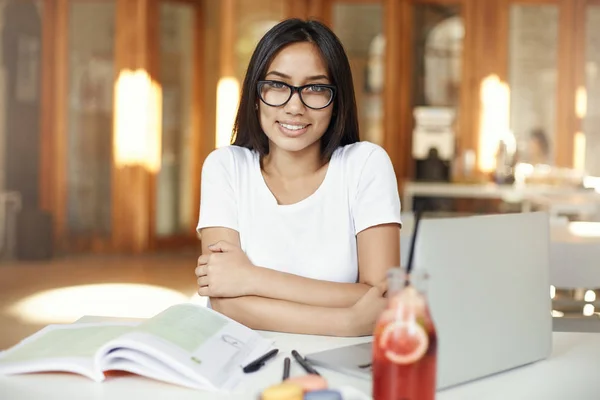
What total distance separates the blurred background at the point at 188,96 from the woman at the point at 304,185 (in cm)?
571

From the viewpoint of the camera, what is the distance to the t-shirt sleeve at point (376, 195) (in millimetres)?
1993

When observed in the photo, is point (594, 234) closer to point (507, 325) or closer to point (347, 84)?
point (347, 84)

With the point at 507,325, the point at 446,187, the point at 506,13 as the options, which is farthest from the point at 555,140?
the point at 507,325

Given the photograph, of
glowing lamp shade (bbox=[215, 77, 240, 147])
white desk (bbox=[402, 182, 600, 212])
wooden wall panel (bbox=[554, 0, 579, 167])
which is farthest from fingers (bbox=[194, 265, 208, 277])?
wooden wall panel (bbox=[554, 0, 579, 167])

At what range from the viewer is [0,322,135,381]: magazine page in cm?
128

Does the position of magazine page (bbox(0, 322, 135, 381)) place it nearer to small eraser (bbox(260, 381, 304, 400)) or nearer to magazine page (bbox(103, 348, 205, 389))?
magazine page (bbox(103, 348, 205, 389))

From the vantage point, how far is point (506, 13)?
8.40 meters

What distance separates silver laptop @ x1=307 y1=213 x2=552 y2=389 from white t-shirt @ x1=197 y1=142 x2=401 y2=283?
562 mm

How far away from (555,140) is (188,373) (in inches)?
310

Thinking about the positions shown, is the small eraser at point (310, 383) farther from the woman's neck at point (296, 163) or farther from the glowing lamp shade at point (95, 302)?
the glowing lamp shade at point (95, 302)

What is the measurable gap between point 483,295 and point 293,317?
1.68 ft

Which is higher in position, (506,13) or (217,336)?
(506,13)

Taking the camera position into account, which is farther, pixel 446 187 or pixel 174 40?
pixel 174 40

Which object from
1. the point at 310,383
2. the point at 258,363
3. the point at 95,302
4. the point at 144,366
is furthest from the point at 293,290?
the point at 95,302
